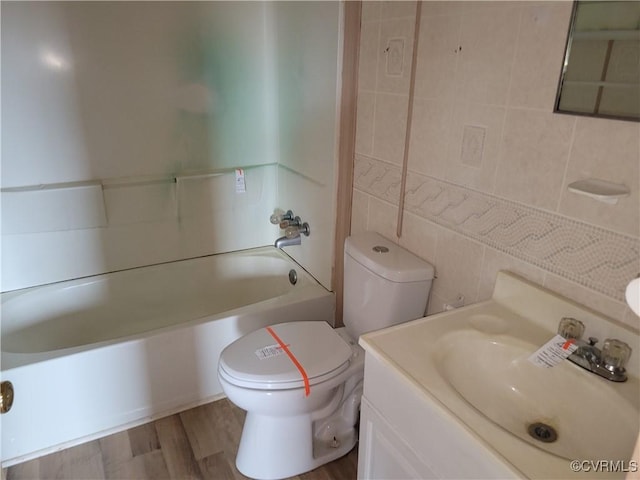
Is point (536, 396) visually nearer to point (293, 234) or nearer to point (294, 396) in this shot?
point (294, 396)

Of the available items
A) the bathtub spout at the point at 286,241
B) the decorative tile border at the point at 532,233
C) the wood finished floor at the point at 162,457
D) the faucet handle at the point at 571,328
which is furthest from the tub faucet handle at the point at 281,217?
the faucet handle at the point at 571,328

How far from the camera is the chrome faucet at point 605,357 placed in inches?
40.2

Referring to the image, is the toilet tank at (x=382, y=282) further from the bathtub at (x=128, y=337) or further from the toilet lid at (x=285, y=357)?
the bathtub at (x=128, y=337)

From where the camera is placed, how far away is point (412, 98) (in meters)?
1.55

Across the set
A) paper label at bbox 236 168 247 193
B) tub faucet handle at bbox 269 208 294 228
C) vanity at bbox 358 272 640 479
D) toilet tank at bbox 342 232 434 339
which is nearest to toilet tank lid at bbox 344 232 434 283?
toilet tank at bbox 342 232 434 339

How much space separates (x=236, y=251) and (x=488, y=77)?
5.87 ft

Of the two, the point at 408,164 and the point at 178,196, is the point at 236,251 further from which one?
the point at 408,164

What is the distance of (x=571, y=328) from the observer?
1.13m

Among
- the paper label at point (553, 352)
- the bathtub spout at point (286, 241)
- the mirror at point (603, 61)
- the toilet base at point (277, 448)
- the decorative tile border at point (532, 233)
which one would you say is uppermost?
the mirror at point (603, 61)

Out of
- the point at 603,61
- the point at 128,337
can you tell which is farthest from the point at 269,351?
the point at 603,61

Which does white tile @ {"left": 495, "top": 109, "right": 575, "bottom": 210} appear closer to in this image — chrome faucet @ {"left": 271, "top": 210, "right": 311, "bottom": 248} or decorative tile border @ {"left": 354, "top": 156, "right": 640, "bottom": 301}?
decorative tile border @ {"left": 354, "top": 156, "right": 640, "bottom": 301}

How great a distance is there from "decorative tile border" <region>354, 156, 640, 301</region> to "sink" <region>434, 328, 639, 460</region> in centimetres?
22

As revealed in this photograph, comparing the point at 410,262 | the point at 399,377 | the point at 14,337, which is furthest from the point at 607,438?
the point at 14,337

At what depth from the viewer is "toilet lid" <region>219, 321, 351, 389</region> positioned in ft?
5.01
